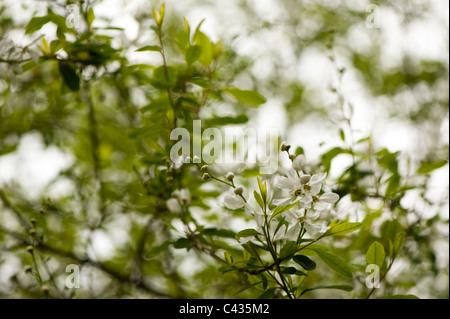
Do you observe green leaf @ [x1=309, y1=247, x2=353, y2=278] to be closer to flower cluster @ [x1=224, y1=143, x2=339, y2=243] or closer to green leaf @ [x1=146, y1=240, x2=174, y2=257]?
flower cluster @ [x1=224, y1=143, x2=339, y2=243]

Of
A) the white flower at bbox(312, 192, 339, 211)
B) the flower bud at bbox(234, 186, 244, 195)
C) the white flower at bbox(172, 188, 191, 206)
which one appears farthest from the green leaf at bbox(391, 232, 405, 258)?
the white flower at bbox(172, 188, 191, 206)

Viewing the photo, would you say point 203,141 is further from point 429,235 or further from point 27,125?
point 27,125

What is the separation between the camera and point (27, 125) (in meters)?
2.77

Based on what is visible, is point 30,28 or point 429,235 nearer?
point 30,28

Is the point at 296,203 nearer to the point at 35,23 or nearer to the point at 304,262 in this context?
the point at 304,262

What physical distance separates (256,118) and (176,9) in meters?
1.09

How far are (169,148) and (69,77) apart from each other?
438mm

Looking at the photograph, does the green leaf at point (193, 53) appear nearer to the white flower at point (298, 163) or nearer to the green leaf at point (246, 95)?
the green leaf at point (246, 95)

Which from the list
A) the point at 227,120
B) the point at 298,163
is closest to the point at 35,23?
the point at 227,120

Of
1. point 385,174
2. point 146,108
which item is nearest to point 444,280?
point 385,174

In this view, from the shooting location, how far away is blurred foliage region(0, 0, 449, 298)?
1559 mm

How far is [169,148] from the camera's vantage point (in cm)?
150

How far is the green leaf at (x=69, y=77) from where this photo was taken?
1.58m
